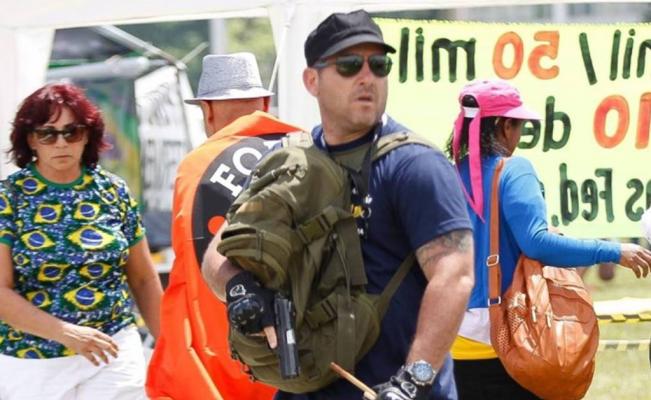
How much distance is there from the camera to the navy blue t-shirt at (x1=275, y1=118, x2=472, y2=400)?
3428 mm

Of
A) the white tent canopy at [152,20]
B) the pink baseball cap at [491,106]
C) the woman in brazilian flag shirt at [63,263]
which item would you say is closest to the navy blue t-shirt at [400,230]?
the pink baseball cap at [491,106]

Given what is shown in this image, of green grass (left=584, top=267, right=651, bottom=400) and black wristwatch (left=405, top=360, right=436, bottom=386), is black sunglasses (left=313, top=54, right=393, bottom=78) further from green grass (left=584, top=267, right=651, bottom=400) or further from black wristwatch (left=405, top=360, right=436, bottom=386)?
green grass (left=584, top=267, right=651, bottom=400)

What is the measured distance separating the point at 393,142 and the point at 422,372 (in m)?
0.57

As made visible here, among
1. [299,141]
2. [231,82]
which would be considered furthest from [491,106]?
[299,141]

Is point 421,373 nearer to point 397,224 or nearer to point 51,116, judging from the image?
point 397,224

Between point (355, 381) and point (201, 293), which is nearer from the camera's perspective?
point (355, 381)

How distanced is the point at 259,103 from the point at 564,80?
1.37 metres

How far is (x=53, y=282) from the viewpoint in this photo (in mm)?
4828

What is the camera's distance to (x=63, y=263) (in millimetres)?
4801

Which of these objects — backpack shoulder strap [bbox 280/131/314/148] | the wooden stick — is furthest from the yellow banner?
the wooden stick

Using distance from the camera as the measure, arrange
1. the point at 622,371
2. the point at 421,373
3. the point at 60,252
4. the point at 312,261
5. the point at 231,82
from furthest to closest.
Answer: the point at 622,371, the point at 231,82, the point at 60,252, the point at 312,261, the point at 421,373

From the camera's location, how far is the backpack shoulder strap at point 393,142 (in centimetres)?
351

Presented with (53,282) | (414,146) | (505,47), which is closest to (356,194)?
(414,146)

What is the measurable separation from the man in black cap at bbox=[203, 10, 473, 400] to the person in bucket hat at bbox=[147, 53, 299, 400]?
89cm
